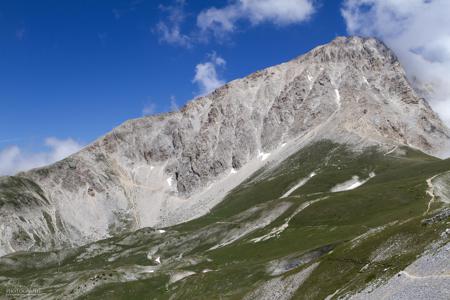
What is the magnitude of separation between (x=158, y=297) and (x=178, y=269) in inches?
1489

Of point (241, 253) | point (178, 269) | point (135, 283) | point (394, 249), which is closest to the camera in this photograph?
point (394, 249)

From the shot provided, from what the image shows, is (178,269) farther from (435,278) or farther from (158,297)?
(435,278)

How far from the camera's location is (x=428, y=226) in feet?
210

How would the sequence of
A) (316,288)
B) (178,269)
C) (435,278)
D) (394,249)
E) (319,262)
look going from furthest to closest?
(178,269) → (319,262) → (316,288) → (394,249) → (435,278)

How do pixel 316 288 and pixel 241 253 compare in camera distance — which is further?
pixel 241 253

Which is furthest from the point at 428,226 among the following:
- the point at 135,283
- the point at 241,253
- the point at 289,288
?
the point at 241,253

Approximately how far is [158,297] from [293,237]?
6347 centimetres

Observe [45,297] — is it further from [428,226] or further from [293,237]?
[428,226]

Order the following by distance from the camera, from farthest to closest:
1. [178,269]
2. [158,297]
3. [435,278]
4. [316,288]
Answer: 1. [178,269]
2. [158,297]
3. [316,288]
4. [435,278]

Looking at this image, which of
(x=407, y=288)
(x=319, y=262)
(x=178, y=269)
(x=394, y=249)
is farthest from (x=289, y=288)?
(x=178, y=269)

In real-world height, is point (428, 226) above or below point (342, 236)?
above

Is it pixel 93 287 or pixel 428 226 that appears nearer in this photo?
pixel 428 226

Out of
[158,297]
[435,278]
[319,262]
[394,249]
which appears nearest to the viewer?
[435,278]

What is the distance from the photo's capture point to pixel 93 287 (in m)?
A: 168
